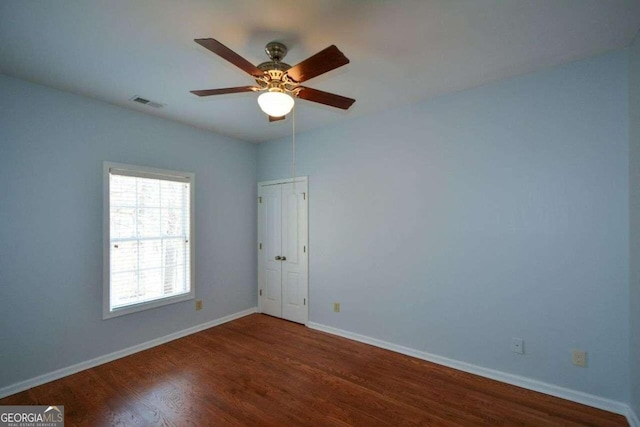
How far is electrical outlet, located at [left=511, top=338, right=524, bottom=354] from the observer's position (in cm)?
249

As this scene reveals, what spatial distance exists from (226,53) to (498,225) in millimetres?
2581

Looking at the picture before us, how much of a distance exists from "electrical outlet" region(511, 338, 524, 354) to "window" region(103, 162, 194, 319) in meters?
3.57

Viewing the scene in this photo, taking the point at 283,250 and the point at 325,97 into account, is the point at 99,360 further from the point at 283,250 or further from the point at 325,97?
the point at 325,97

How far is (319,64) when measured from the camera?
5.43ft

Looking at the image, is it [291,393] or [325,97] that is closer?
[325,97]

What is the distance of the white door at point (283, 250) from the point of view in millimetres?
4051

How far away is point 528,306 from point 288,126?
325 centimetres

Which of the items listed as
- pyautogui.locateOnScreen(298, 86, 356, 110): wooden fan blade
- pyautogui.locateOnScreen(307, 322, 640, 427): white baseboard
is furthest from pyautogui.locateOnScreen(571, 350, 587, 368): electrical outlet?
pyautogui.locateOnScreen(298, 86, 356, 110): wooden fan blade

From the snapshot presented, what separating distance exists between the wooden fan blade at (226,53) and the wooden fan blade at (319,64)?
0.23m

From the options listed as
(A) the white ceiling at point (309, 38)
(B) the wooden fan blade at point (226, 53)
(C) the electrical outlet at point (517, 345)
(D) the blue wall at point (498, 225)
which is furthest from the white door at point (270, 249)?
(C) the electrical outlet at point (517, 345)

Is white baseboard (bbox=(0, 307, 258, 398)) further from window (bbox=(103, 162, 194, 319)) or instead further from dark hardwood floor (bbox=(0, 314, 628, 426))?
window (bbox=(103, 162, 194, 319))

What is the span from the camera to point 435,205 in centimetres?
296

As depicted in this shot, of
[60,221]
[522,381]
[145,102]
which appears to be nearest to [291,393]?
[522,381]

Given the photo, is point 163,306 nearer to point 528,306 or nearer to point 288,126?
point 288,126
